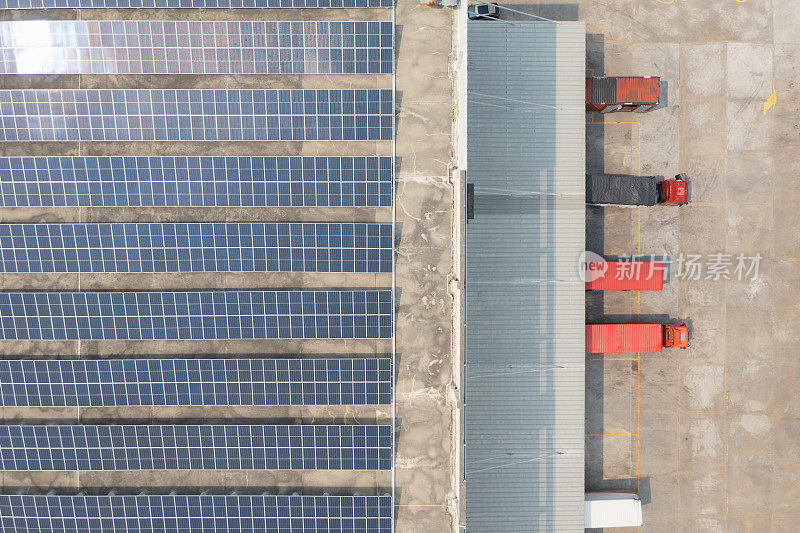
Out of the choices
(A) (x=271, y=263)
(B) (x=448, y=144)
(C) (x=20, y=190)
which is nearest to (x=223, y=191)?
(A) (x=271, y=263)

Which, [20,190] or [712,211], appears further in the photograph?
[712,211]

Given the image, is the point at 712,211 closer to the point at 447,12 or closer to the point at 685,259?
the point at 685,259

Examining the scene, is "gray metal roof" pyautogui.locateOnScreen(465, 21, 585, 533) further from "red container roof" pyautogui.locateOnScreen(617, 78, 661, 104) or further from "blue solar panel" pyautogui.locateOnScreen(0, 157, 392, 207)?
"blue solar panel" pyautogui.locateOnScreen(0, 157, 392, 207)

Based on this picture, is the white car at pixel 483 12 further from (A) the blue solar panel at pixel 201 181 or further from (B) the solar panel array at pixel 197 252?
(A) the blue solar panel at pixel 201 181

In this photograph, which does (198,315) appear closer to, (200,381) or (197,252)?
(197,252)

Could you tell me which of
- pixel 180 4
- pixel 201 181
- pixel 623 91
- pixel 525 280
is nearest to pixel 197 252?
pixel 201 181
